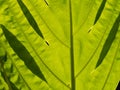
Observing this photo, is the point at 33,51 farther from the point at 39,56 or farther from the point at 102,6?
the point at 102,6

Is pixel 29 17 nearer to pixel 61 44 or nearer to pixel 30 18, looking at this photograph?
pixel 30 18

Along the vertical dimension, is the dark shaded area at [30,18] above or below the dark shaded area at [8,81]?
above

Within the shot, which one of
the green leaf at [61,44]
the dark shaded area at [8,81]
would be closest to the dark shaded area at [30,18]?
the green leaf at [61,44]

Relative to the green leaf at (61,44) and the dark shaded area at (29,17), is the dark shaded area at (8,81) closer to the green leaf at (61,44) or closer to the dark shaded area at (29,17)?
the green leaf at (61,44)

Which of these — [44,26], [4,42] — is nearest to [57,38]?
[44,26]

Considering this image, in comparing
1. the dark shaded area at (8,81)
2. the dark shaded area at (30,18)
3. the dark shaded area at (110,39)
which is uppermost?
the dark shaded area at (30,18)

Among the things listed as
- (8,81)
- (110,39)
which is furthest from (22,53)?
(110,39)

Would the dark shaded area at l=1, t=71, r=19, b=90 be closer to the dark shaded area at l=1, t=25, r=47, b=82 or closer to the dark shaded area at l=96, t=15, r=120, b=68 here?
the dark shaded area at l=1, t=25, r=47, b=82
